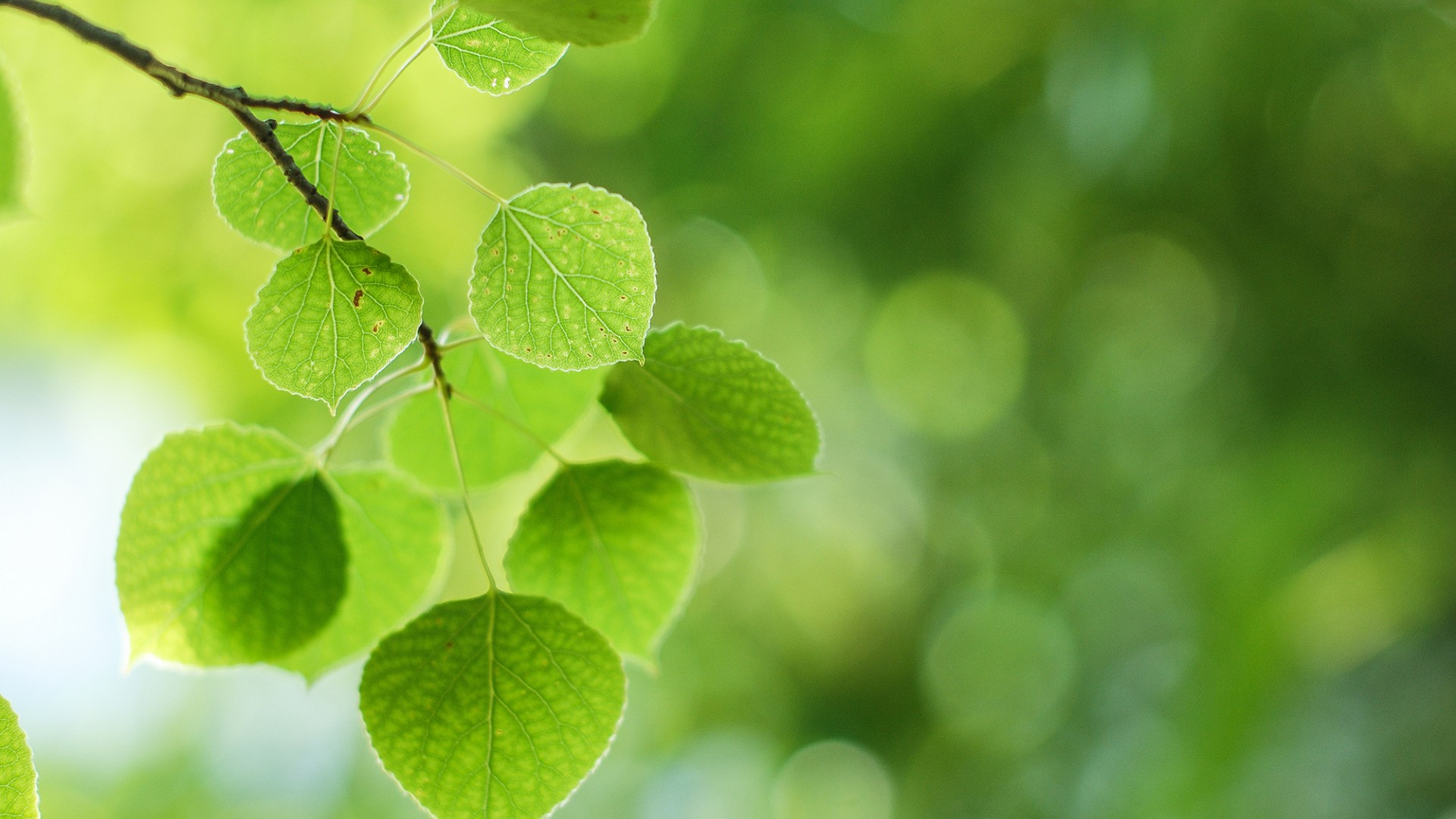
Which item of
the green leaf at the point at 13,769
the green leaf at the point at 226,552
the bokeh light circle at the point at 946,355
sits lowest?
the green leaf at the point at 13,769

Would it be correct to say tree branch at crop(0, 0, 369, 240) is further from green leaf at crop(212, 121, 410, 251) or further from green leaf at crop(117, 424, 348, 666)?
green leaf at crop(117, 424, 348, 666)

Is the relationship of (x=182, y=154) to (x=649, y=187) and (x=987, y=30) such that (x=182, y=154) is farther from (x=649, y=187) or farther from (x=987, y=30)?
(x=987, y=30)

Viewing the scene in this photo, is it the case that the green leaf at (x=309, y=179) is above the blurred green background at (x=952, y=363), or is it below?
below

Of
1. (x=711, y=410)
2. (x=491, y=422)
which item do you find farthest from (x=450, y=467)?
(x=711, y=410)

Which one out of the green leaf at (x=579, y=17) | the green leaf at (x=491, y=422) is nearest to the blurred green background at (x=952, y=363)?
the green leaf at (x=491, y=422)

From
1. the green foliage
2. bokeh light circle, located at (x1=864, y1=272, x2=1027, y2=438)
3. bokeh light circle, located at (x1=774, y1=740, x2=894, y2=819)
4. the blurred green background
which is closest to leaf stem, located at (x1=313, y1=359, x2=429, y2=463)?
the green foliage

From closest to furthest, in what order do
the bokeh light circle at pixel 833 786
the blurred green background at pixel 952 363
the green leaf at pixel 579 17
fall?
the green leaf at pixel 579 17 → the blurred green background at pixel 952 363 → the bokeh light circle at pixel 833 786

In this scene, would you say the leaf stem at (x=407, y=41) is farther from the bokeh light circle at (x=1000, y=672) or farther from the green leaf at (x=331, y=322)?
the bokeh light circle at (x=1000, y=672)
